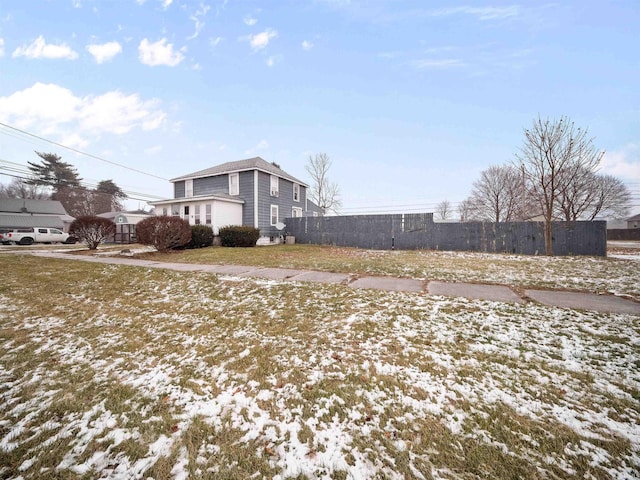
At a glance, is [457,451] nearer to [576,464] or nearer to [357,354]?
[576,464]

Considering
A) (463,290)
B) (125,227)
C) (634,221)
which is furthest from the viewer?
(634,221)

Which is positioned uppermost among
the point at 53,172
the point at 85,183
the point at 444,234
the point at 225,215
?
the point at 53,172

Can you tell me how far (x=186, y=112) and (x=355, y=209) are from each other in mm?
35581

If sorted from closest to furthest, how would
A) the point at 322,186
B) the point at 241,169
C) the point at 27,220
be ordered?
the point at 241,169, the point at 27,220, the point at 322,186

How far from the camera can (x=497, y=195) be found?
3244cm

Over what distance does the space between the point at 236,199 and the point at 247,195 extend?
0.81m

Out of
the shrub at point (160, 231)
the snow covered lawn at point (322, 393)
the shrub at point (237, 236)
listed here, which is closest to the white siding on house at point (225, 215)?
the shrub at point (237, 236)

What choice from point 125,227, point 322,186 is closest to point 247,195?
point 125,227

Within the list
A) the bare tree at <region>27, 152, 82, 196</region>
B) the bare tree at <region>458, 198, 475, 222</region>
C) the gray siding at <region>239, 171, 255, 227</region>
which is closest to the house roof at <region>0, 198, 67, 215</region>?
the bare tree at <region>27, 152, 82, 196</region>

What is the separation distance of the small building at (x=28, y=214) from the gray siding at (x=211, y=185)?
26782 mm

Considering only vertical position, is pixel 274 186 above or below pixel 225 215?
above

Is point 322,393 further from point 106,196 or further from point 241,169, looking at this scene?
point 106,196

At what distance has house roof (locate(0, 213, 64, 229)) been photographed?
29562 mm

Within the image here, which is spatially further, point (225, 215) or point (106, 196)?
point (106, 196)
